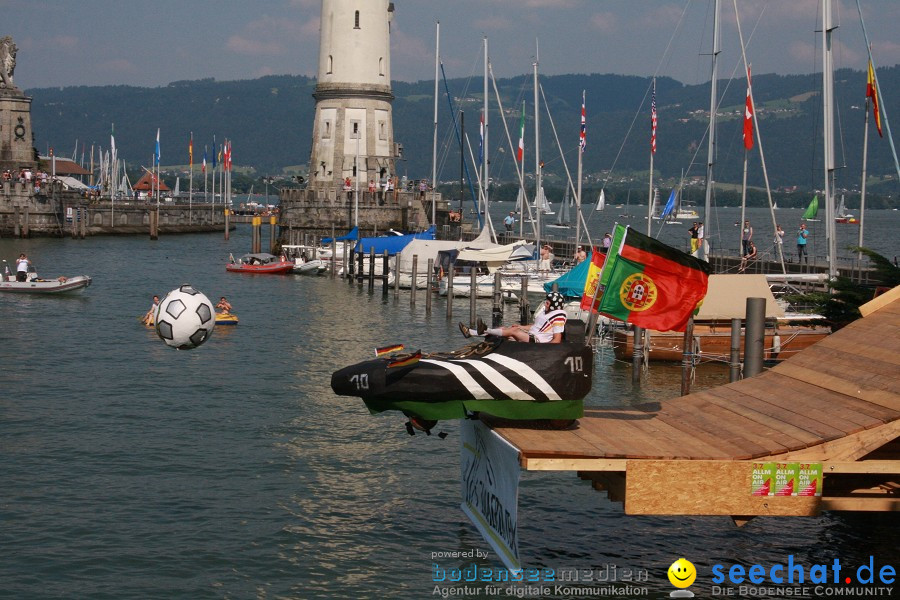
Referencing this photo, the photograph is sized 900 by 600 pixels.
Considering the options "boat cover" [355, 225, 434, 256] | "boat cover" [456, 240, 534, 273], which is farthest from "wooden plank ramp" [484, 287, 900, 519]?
"boat cover" [355, 225, 434, 256]

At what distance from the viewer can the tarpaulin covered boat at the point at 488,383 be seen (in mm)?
13898

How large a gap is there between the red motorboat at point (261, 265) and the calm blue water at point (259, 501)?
35791mm

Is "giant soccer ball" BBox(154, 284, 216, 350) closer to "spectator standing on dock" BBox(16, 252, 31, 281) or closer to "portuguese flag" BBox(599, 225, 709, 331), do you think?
"portuguese flag" BBox(599, 225, 709, 331)

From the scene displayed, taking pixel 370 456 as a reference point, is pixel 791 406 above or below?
above

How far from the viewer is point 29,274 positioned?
174ft

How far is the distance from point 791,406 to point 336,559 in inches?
274

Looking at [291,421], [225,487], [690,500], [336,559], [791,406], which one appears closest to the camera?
[690,500]

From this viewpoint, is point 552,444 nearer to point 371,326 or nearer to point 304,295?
point 371,326

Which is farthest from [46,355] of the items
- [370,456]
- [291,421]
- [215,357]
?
[370,456]

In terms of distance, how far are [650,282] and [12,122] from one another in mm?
104091

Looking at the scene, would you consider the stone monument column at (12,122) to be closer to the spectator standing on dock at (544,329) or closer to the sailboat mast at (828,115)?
the sailboat mast at (828,115)

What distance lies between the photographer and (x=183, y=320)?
75.7ft

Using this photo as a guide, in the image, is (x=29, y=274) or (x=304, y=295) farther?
(x=304, y=295)

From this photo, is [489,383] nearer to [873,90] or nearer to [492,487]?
[492,487]
